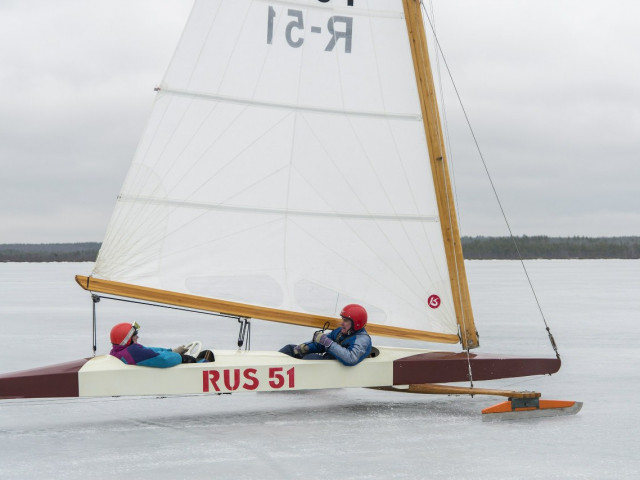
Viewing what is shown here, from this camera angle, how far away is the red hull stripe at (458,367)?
636 cm

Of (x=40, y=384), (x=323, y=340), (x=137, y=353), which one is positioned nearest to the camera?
(x=40, y=384)

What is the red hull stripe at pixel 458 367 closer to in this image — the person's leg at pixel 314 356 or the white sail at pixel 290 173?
the white sail at pixel 290 173

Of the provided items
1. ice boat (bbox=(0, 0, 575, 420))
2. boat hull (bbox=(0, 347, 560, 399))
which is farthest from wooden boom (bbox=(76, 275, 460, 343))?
boat hull (bbox=(0, 347, 560, 399))

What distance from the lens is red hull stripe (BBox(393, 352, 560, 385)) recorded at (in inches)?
250

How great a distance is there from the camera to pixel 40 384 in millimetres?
5516

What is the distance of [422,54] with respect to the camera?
6410 millimetres

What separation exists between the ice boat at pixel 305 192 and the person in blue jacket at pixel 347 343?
0.11m

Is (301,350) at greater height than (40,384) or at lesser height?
greater

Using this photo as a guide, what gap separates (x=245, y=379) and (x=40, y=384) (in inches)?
54.0

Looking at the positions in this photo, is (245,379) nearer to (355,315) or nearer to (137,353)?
(137,353)

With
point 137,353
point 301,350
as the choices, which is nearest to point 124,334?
point 137,353

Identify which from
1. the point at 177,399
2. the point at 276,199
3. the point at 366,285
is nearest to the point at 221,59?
the point at 276,199

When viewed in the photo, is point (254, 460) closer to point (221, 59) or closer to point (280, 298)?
point (280, 298)

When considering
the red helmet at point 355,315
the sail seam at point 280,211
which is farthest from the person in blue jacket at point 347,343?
the sail seam at point 280,211
